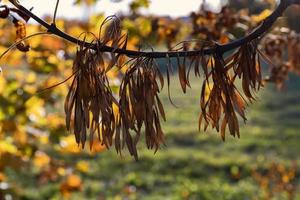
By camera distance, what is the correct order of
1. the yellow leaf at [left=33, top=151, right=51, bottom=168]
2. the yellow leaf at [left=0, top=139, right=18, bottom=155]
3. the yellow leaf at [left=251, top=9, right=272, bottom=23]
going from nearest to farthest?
1. the yellow leaf at [left=251, top=9, right=272, bottom=23]
2. the yellow leaf at [left=0, top=139, right=18, bottom=155]
3. the yellow leaf at [left=33, top=151, right=51, bottom=168]

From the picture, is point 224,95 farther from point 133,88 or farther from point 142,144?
point 142,144

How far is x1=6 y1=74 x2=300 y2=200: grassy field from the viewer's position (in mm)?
8133

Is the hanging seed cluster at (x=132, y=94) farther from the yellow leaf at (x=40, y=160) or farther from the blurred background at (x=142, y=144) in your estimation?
the yellow leaf at (x=40, y=160)

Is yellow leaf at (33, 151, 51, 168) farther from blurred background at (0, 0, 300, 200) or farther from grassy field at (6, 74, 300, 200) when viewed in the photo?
grassy field at (6, 74, 300, 200)

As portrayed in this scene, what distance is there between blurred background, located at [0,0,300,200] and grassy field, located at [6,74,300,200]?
0.05 ft

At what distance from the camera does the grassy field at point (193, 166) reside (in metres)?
8.13

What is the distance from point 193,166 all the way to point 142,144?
1.94 meters

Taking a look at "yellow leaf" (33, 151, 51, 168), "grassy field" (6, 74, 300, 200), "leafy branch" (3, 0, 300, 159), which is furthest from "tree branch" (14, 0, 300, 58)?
"grassy field" (6, 74, 300, 200)

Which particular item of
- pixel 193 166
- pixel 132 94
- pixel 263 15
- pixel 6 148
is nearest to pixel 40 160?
pixel 6 148

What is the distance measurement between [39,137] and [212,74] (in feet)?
10.7

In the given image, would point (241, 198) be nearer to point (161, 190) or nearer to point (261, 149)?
point (161, 190)

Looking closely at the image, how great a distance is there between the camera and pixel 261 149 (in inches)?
414

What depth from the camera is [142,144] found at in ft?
37.3

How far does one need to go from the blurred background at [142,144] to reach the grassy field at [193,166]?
0.05 feet
